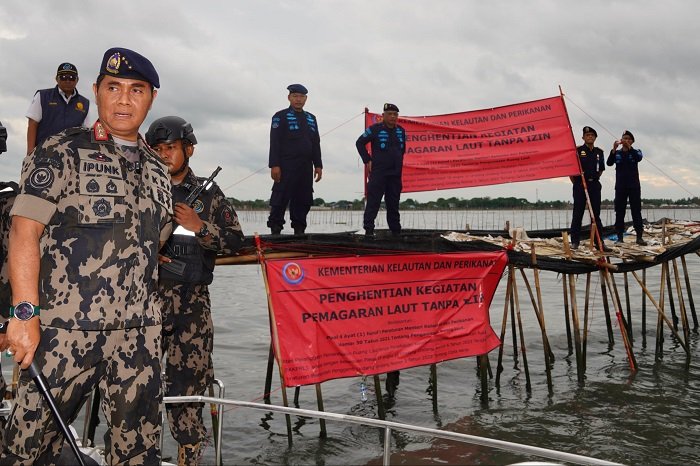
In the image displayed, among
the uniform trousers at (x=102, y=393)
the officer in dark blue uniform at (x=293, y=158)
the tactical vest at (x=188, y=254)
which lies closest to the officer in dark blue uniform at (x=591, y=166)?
the officer in dark blue uniform at (x=293, y=158)

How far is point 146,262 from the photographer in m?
3.11

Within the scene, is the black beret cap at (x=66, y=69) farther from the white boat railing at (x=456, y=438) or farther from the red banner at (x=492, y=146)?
the red banner at (x=492, y=146)

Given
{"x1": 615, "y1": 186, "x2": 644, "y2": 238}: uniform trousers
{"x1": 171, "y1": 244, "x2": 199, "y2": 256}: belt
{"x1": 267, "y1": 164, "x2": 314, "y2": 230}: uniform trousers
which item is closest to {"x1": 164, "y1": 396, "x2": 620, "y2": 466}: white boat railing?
{"x1": 171, "y1": 244, "x2": 199, "y2": 256}: belt

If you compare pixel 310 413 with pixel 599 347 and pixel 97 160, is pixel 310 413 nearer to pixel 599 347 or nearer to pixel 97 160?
pixel 97 160

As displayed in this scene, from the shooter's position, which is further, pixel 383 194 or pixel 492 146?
pixel 492 146

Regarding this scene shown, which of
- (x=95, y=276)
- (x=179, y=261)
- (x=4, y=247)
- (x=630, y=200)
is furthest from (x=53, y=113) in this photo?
(x=630, y=200)

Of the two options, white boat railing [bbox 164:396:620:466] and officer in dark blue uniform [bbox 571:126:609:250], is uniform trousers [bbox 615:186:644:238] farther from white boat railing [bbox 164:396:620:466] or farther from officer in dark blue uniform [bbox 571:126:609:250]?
white boat railing [bbox 164:396:620:466]

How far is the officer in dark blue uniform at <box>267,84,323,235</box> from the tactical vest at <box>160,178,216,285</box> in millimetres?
4016

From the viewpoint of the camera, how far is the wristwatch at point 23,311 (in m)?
2.62

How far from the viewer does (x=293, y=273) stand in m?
7.29

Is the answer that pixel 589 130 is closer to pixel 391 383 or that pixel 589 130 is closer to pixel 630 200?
pixel 630 200

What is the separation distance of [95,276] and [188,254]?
8.02 feet

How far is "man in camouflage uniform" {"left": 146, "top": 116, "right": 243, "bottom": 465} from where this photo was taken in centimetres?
519

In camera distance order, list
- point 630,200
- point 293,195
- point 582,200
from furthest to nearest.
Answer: point 630,200 < point 582,200 < point 293,195
